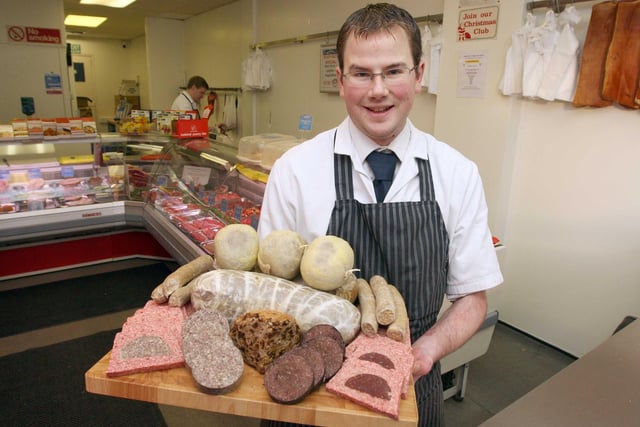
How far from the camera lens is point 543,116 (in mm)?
3391

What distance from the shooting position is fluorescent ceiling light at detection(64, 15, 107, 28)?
9.69 meters

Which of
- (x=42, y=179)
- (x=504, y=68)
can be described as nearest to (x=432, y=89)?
(x=504, y=68)

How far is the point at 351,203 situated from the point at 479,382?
2327 millimetres

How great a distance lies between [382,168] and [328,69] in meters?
4.52

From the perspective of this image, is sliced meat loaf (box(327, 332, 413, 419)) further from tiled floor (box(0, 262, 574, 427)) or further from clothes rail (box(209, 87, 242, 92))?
clothes rail (box(209, 87, 242, 92))

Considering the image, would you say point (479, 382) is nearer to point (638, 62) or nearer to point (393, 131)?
point (638, 62)

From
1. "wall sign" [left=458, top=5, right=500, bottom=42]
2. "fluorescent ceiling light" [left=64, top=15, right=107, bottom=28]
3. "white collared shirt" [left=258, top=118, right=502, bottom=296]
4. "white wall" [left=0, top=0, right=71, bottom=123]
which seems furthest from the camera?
"fluorescent ceiling light" [left=64, top=15, right=107, bottom=28]

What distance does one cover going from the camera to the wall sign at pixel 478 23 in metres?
3.41

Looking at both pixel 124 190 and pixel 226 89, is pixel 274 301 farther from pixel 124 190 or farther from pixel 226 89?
pixel 226 89

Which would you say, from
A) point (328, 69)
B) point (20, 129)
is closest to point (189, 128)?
point (20, 129)

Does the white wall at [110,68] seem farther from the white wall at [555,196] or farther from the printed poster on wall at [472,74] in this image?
the white wall at [555,196]

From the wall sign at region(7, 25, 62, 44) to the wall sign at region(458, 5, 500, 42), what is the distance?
618 cm

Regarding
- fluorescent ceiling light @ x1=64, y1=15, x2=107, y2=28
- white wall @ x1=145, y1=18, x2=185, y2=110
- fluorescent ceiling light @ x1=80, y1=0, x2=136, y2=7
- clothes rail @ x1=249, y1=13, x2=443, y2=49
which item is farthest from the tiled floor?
fluorescent ceiling light @ x1=64, y1=15, x2=107, y2=28

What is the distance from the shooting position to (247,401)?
30.9 inches
